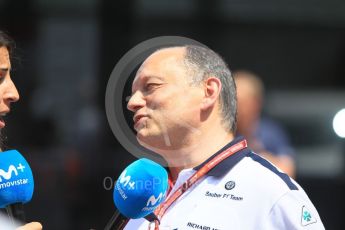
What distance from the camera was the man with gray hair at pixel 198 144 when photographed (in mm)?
2809

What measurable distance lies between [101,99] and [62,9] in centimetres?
84

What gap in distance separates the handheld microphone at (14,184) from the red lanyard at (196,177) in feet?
1.72

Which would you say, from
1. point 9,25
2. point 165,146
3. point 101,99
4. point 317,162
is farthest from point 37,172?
point 165,146

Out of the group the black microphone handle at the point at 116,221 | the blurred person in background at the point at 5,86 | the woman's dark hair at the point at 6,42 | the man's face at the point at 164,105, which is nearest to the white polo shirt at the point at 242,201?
the man's face at the point at 164,105

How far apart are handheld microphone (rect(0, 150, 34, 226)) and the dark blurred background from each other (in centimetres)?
385

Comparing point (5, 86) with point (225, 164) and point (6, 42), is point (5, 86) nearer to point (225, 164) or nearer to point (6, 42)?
point (6, 42)

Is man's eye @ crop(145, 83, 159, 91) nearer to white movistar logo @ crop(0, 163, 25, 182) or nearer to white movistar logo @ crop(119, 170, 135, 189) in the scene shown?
white movistar logo @ crop(119, 170, 135, 189)

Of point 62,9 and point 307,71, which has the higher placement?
point 62,9

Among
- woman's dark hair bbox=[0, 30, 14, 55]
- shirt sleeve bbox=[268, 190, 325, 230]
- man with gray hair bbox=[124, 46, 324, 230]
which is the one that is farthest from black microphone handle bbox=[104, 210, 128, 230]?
woman's dark hair bbox=[0, 30, 14, 55]

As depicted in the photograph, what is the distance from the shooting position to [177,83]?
303cm

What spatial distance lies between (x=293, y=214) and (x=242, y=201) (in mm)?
189

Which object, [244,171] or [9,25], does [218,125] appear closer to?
[244,171]

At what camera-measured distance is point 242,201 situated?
279 centimetres

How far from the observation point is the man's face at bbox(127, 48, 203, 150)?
3.00 meters
